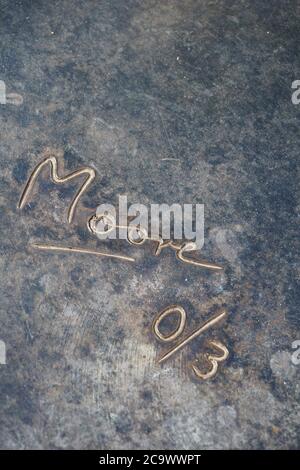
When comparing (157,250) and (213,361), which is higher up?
(157,250)

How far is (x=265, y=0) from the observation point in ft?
5.37

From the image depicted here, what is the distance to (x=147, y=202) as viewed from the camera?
152 cm

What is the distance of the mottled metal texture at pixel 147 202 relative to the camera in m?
1.44

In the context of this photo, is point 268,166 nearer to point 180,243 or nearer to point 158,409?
point 180,243

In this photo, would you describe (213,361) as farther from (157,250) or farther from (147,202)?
(147,202)

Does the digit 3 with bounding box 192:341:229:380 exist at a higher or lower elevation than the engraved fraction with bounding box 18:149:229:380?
lower

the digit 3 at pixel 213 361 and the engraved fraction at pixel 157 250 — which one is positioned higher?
the engraved fraction at pixel 157 250

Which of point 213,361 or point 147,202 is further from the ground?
point 147,202

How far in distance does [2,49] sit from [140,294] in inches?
32.1

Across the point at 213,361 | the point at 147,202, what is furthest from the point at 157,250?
the point at 213,361

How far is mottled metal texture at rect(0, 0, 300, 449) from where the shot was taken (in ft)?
4.73
